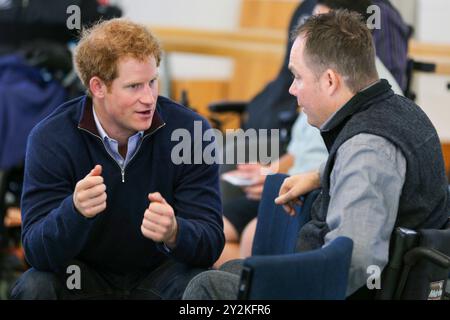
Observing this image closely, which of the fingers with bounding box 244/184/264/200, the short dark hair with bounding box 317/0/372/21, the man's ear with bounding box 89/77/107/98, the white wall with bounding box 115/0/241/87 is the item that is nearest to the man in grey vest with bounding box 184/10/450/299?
the man's ear with bounding box 89/77/107/98

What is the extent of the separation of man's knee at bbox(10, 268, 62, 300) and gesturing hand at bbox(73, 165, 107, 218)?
0.26m

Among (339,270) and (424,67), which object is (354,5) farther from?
(339,270)

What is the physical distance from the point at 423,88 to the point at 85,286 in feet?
9.52

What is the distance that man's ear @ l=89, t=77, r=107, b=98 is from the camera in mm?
2314

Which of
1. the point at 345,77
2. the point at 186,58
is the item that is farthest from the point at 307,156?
the point at 186,58

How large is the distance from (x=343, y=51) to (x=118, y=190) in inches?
27.6

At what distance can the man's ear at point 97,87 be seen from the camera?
7.59 ft

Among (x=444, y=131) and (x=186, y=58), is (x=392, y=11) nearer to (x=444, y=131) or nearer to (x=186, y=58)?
(x=444, y=131)

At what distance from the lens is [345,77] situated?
209cm

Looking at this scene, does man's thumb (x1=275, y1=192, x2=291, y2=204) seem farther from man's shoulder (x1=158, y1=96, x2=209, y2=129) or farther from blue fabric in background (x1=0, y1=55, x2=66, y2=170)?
blue fabric in background (x1=0, y1=55, x2=66, y2=170)

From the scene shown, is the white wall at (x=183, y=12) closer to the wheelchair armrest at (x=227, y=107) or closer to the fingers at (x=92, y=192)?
the wheelchair armrest at (x=227, y=107)

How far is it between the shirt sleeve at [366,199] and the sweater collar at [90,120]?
23.1 inches

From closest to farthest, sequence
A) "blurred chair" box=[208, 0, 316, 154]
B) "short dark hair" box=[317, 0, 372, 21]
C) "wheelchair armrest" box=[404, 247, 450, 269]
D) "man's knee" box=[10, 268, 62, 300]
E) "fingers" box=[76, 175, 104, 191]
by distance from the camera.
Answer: "wheelchair armrest" box=[404, 247, 450, 269]
"fingers" box=[76, 175, 104, 191]
"man's knee" box=[10, 268, 62, 300]
"short dark hair" box=[317, 0, 372, 21]
"blurred chair" box=[208, 0, 316, 154]

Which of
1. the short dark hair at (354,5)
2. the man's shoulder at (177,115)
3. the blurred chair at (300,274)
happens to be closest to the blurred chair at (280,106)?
the short dark hair at (354,5)
